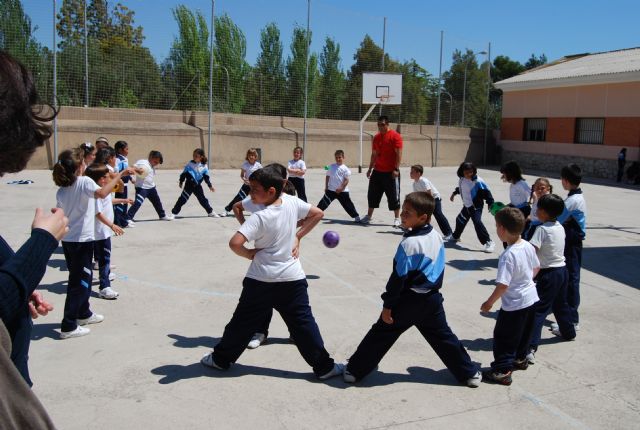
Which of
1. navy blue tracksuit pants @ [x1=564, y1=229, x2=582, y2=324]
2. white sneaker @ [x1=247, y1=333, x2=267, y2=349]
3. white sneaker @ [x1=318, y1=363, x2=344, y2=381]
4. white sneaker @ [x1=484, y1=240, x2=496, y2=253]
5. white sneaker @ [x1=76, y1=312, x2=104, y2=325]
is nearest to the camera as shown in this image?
white sneaker @ [x1=318, y1=363, x2=344, y2=381]

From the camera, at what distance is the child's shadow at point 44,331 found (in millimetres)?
5089

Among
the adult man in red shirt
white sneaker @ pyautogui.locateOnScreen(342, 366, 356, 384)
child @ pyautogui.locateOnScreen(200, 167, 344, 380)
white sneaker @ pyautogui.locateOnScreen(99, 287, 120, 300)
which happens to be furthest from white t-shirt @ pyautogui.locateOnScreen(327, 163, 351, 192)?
white sneaker @ pyautogui.locateOnScreen(342, 366, 356, 384)

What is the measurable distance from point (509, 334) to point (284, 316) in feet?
5.81

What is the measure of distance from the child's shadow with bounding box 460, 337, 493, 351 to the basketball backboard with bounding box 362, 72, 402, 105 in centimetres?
2127

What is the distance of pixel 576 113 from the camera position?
27234mm

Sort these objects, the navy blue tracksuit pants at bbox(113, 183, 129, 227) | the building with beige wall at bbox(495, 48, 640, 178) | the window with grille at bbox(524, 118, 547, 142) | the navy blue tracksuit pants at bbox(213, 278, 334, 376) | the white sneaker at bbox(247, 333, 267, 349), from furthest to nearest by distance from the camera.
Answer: the window with grille at bbox(524, 118, 547, 142) → the building with beige wall at bbox(495, 48, 640, 178) → the navy blue tracksuit pants at bbox(113, 183, 129, 227) → the white sneaker at bbox(247, 333, 267, 349) → the navy blue tracksuit pants at bbox(213, 278, 334, 376)

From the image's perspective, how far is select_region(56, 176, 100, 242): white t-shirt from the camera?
5223 millimetres

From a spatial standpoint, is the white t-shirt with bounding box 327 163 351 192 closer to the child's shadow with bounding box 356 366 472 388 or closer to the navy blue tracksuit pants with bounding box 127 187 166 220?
the navy blue tracksuit pants with bounding box 127 187 166 220

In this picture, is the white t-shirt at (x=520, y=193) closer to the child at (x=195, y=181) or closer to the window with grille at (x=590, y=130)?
the child at (x=195, y=181)

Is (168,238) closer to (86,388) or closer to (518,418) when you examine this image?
(86,388)

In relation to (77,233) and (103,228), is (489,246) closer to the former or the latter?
(103,228)

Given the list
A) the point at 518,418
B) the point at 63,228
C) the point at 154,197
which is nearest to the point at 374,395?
the point at 518,418

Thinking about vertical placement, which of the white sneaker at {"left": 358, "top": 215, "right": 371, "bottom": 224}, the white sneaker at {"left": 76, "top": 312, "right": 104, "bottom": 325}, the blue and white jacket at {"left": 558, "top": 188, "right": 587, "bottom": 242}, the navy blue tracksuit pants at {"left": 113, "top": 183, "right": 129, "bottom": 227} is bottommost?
the white sneaker at {"left": 76, "top": 312, "right": 104, "bottom": 325}

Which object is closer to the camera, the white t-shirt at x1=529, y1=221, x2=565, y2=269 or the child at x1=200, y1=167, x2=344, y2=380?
the child at x1=200, y1=167, x2=344, y2=380
